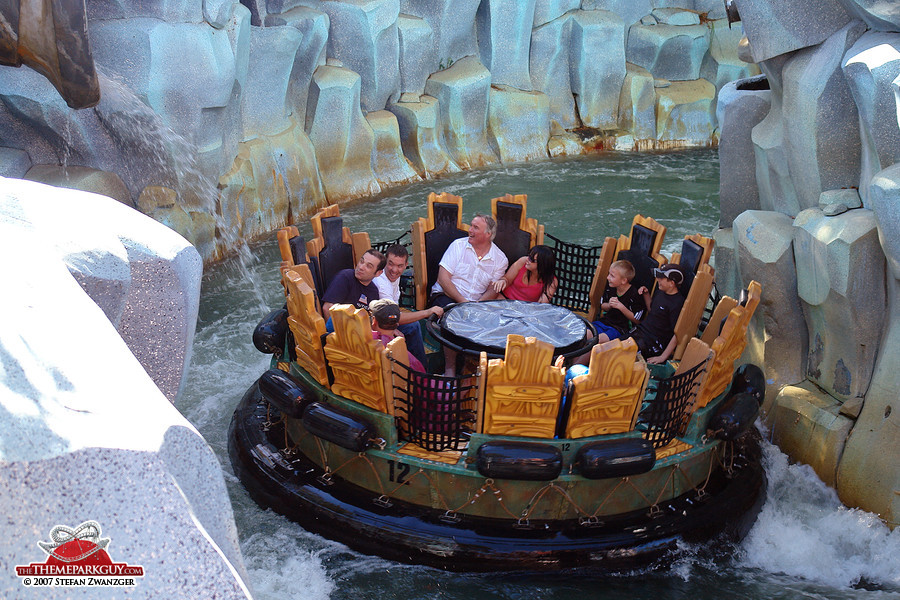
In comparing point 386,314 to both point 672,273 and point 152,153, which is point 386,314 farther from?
point 152,153

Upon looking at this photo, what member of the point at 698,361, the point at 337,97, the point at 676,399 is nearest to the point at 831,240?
the point at 698,361

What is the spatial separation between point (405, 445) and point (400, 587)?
633mm

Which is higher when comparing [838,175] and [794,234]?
[838,175]

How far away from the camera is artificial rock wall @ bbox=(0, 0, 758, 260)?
6.51 m

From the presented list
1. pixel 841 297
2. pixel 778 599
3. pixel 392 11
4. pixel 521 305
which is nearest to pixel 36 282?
pixel 521 305

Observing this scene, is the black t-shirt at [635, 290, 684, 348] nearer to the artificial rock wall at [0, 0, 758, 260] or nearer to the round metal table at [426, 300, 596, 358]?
the round metal table at [426, 300, 596, 358]

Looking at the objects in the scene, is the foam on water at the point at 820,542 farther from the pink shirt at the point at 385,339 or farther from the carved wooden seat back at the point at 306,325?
the carved wooden seat back at the point at 306,325

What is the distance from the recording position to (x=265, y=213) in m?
8.55

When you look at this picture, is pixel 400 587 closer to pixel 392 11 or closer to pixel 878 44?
pixel 878 44

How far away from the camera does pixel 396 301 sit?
4785mm

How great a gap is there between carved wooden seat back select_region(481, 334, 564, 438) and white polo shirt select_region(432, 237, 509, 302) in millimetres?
1559

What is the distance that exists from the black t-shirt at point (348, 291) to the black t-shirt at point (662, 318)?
5.08 ft

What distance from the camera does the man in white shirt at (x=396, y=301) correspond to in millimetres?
4723

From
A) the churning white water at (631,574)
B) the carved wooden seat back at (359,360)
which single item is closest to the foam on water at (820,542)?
the churning white water at (631,574)
